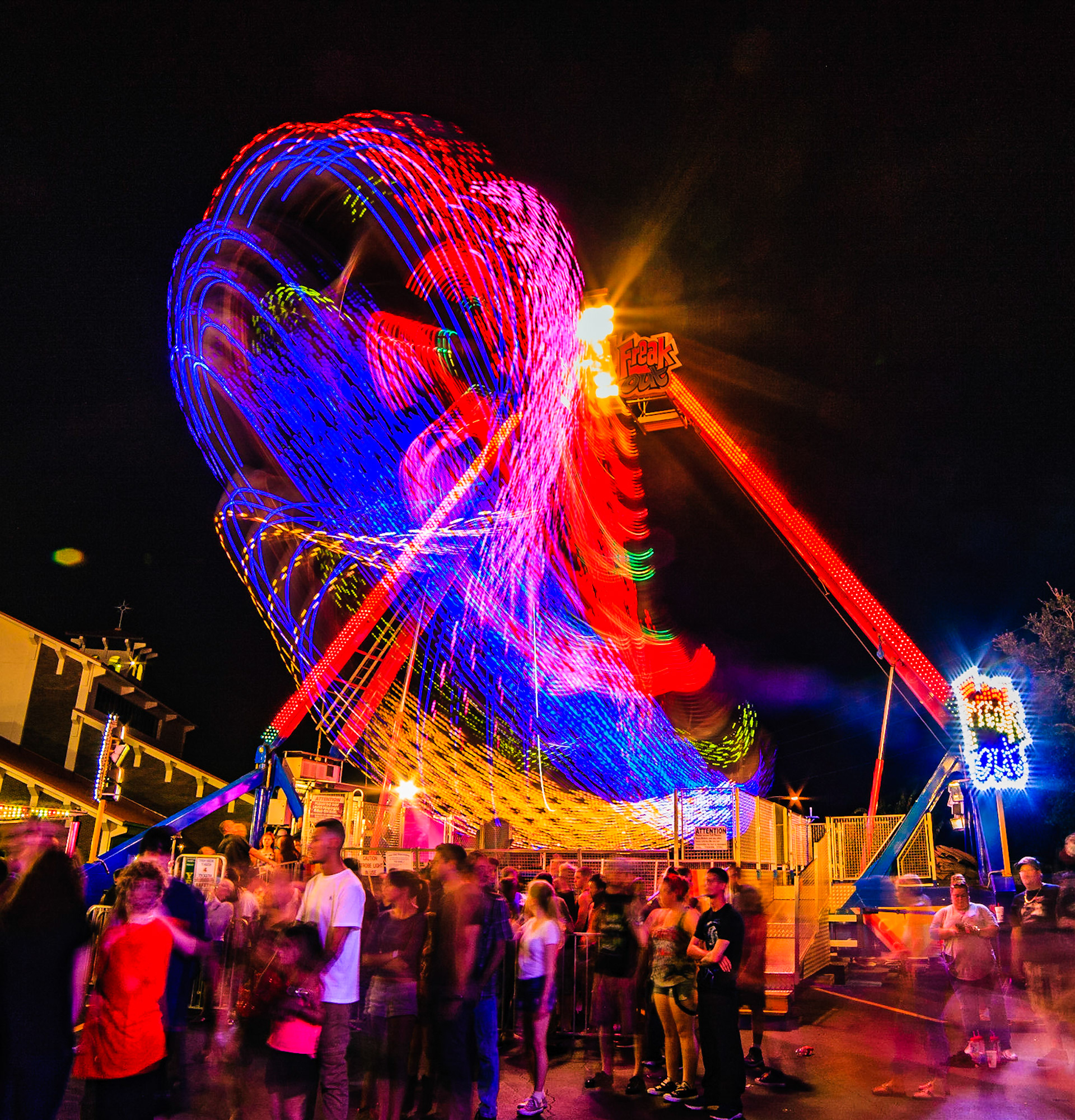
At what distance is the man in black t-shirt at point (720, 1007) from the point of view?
782 cm

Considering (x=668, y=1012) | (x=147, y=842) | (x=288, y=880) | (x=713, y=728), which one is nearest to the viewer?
(x=288, y=880)

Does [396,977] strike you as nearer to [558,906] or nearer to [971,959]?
[558,906]

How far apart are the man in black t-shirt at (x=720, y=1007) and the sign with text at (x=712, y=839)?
27.7ft

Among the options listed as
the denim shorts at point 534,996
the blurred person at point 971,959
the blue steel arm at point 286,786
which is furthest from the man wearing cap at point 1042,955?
the blue steel arm at point 286,786

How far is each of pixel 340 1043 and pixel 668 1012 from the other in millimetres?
4356

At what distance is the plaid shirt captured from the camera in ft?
22.9

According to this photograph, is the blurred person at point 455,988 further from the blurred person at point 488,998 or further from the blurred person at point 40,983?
the blurred person at point 40,983

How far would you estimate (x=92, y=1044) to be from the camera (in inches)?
192

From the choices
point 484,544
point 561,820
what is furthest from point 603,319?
point 561,820

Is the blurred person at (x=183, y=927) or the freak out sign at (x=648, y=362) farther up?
the freak out sign at (x=648, y=362)

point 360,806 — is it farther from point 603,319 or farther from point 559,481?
point 603,319

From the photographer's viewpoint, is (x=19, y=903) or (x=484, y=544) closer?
(x=19, y=903)

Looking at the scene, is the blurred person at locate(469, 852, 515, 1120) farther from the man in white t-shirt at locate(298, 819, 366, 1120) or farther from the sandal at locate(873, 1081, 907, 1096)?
the sandal at locate(873, 1081, 907, 1096)

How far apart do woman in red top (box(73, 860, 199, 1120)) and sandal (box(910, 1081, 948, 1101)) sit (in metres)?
6.87
